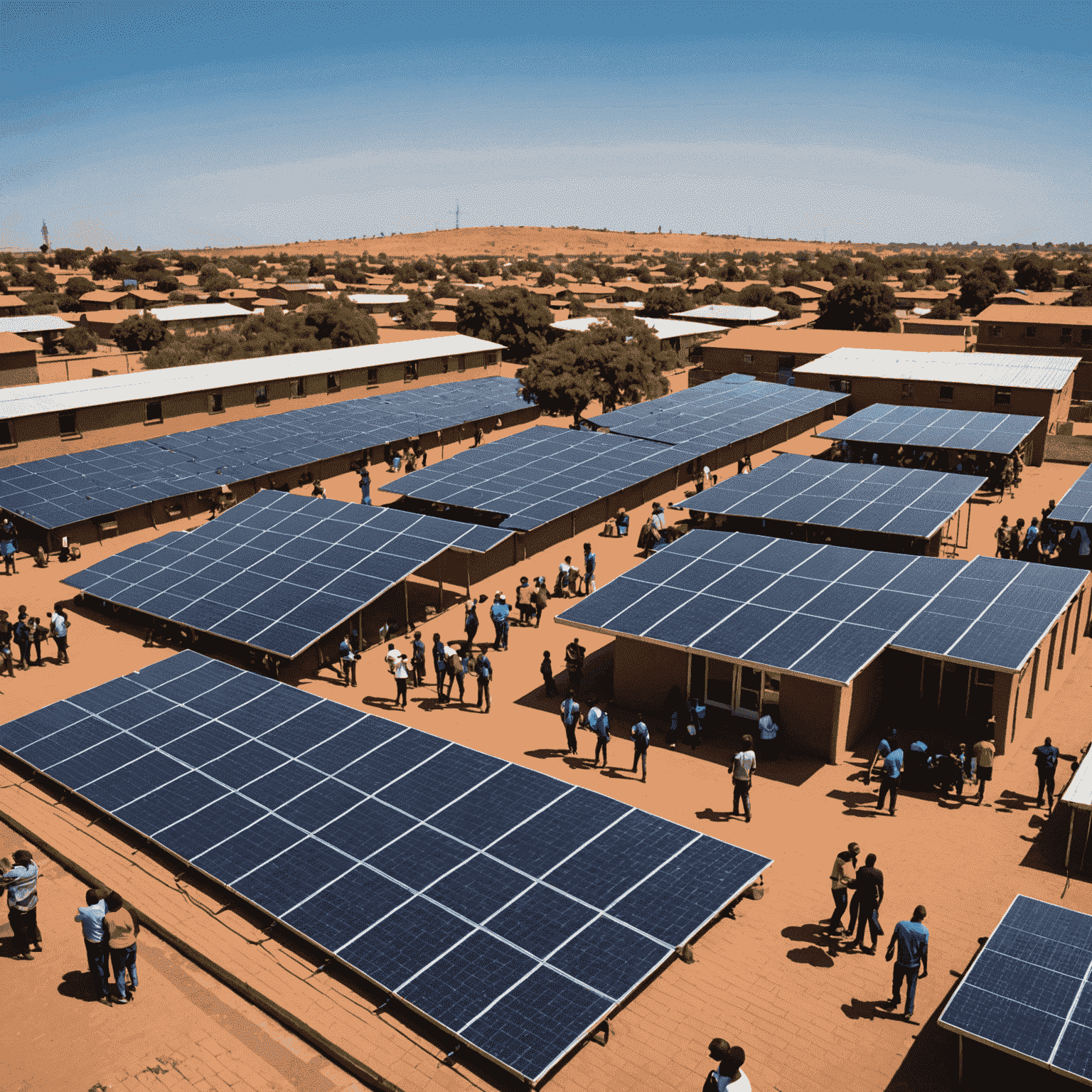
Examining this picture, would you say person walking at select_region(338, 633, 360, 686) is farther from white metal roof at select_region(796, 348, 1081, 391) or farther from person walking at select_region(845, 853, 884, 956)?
white metal roof at select_region(796, 348, 1081, 391)

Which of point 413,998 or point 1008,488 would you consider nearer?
point 413,998

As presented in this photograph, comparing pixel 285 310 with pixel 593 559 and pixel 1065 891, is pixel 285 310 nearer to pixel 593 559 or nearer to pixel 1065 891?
pixel 593 559

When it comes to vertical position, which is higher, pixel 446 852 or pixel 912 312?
pixel 912 312

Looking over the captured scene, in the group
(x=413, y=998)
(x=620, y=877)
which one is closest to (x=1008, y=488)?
(x=620, y=877)

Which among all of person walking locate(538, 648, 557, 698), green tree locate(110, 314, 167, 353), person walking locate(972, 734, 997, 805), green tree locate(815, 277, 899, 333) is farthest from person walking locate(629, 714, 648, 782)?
green tree locate(815, 277, 899, 333)

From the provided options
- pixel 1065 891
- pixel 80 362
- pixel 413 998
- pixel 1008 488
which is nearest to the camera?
pixel 413 998

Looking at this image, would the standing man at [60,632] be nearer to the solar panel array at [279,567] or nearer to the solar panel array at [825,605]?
the solar panel array at [279,567]
